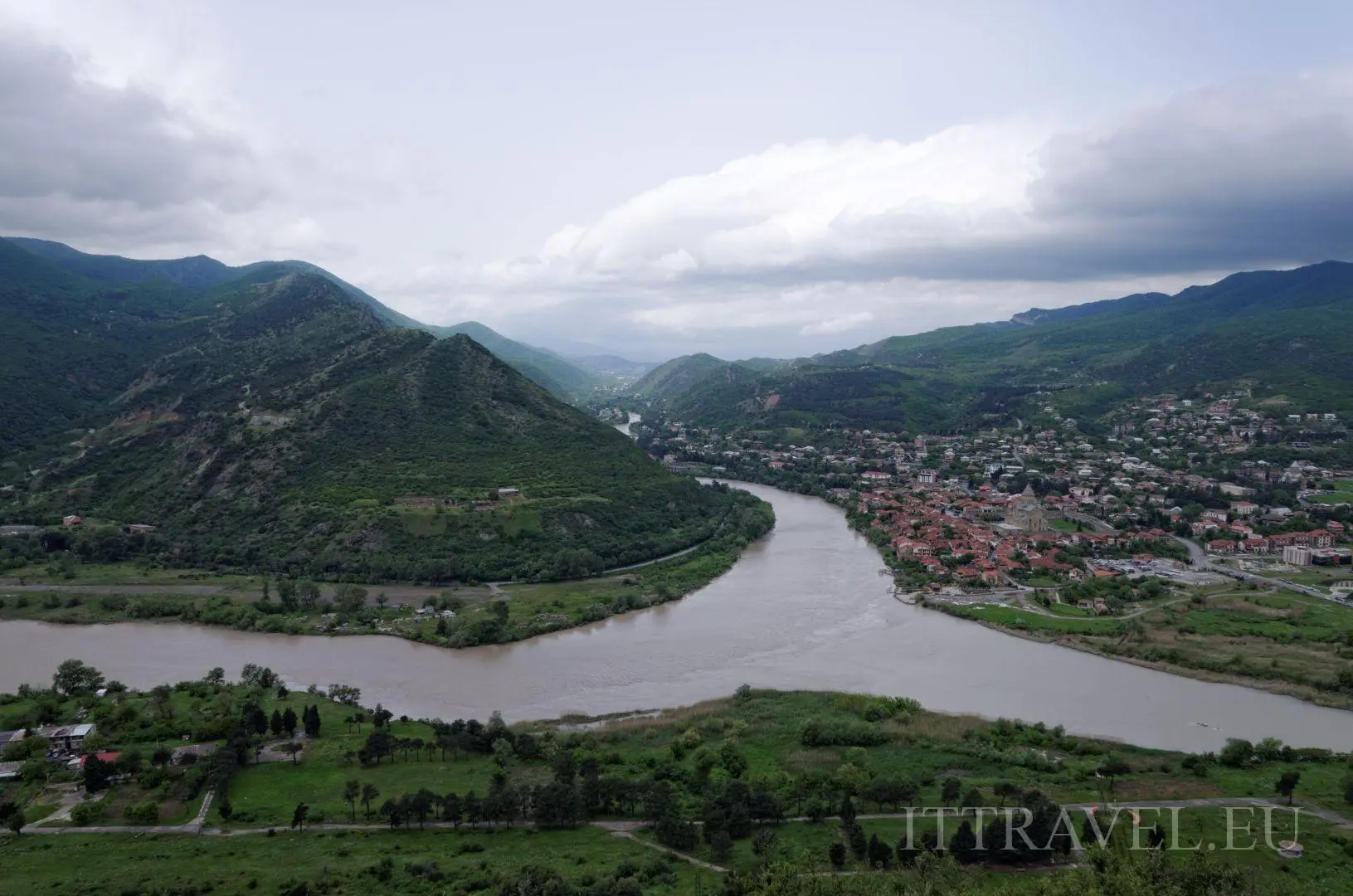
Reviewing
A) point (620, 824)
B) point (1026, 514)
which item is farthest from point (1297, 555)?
point (620, 824)

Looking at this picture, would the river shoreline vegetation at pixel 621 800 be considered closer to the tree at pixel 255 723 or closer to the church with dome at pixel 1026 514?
the tree at pixel 255 723

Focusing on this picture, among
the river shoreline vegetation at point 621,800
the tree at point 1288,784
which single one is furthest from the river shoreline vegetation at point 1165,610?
the tree at point 1288,784

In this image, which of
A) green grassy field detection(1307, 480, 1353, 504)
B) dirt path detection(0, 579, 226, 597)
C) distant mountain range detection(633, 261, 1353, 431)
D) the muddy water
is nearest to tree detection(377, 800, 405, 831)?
dirt path detection(0, 579, 226, 597)

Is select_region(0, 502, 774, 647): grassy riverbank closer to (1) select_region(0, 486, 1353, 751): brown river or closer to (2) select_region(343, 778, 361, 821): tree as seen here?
(1) select_region(0, 486, 1353, 751): brown river

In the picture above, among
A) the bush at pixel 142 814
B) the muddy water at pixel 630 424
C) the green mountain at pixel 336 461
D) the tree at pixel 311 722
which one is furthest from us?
the muddy water at pixel 630 424

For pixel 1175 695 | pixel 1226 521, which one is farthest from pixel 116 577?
pixel 1226 521

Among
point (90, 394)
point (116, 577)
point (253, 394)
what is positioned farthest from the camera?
point (90, 394)

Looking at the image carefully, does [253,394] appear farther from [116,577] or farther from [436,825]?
[436,825]
